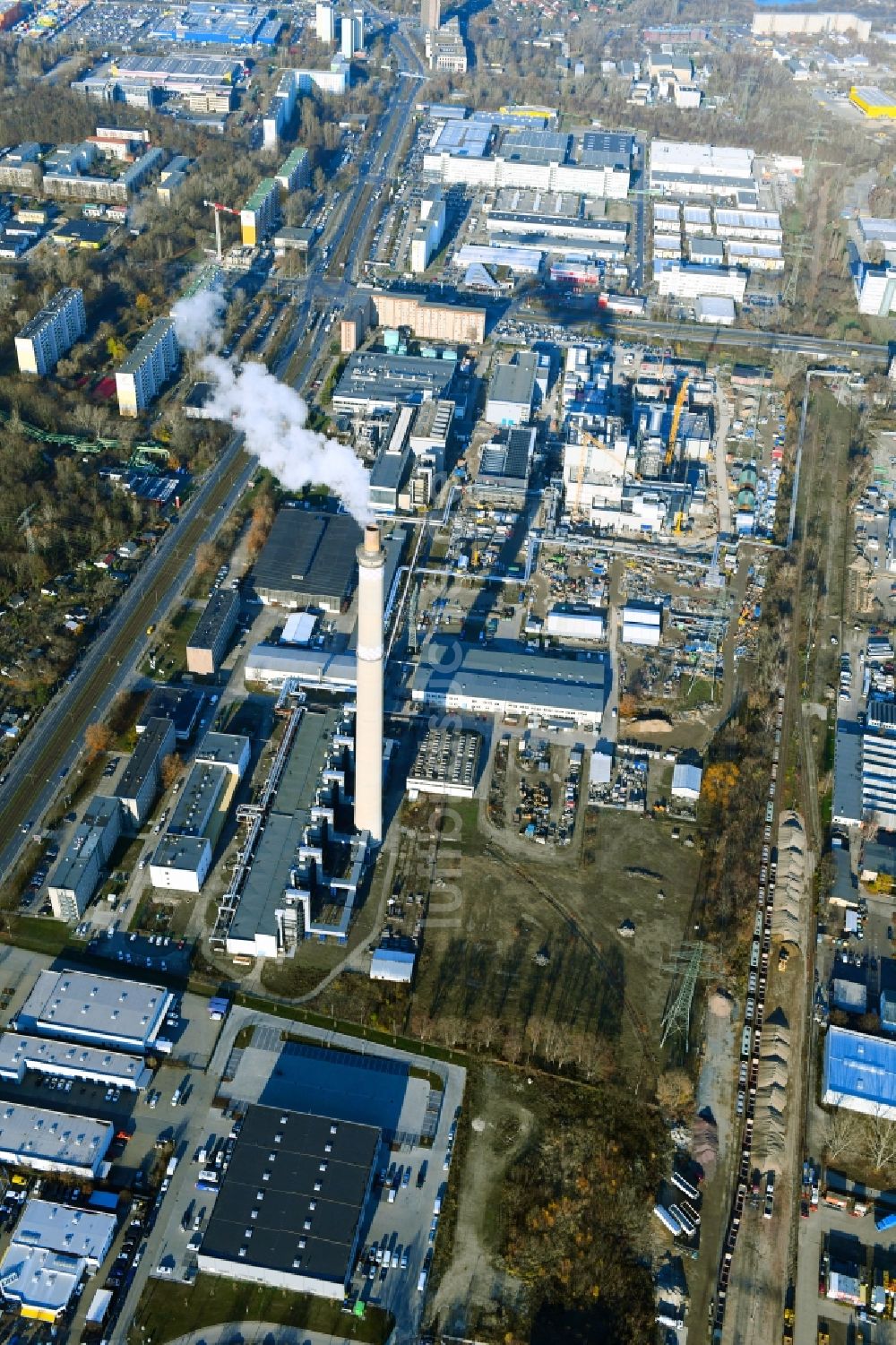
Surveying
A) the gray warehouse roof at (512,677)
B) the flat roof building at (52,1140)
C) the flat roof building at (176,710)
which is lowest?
the flat roof building at (52,1140)

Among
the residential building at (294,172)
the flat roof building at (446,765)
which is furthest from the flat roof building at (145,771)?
the residential building at (294,172)

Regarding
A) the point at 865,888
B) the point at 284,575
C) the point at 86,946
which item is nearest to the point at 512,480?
the point at 284,575

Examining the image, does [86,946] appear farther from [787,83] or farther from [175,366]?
[787,83]

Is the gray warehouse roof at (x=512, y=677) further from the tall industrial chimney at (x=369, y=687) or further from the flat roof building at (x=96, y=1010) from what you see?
the flat roof building at (x=96, y=1010)

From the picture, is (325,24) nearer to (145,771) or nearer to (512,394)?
(512,394)

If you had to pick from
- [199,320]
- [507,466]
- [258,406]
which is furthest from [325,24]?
[507,466]

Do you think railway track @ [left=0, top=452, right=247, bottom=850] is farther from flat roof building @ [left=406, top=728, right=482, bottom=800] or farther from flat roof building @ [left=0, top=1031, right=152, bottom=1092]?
flat roof building @ [left=406, top=728, right=482, bottom=800]
